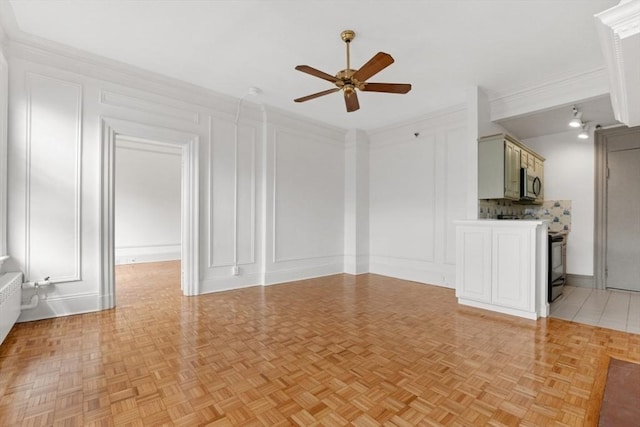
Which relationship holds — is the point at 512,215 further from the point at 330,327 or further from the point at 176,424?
the point at 176,424

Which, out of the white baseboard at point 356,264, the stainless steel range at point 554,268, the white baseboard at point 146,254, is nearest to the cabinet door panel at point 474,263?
the stainless steel range at point 554,268

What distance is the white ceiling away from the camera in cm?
273

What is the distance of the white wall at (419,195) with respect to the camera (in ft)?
16.9

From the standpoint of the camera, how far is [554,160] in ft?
18.7

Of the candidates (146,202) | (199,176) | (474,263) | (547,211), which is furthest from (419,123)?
(146,202)

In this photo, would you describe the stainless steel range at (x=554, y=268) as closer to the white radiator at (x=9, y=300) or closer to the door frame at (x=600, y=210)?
the door frame at (x=600, y=210)

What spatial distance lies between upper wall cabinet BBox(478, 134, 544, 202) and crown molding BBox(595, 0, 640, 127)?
1.55 m

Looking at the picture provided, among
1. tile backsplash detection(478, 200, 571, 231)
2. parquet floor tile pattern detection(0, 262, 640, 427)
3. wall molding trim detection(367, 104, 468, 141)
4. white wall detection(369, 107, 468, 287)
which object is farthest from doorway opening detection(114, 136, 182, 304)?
tile backsplash detection(478, 200, 571, 231)

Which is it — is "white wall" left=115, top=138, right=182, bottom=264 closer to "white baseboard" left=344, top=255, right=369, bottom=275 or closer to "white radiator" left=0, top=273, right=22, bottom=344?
"white radiator" left=0, top=273, right=22, bottom=344

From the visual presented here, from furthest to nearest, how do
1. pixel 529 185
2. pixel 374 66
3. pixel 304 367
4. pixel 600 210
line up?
pixel 600 210 < pixel 529 185 < pixel 374 66 < pixel 304 367

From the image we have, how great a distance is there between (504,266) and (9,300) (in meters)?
5.16

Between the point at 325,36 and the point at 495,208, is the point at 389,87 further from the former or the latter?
the point at 495,208

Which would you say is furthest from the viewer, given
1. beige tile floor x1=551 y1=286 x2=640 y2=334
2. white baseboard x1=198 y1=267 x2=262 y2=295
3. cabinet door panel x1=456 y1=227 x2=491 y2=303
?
white baseboard x1=198 y1=267 x2=262 y2=295

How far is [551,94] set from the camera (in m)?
4.09
